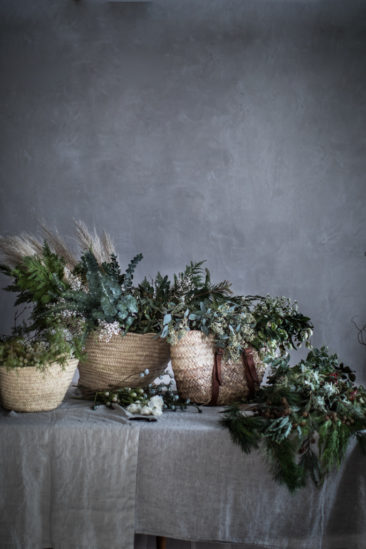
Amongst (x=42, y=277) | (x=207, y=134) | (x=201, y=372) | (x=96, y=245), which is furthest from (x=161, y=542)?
(x=207, y=134)

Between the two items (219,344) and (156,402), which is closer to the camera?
(156,402)

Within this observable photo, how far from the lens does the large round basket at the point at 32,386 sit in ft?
4.87

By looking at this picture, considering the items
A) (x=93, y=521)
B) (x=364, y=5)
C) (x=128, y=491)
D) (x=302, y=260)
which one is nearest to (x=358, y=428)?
(x=128, y=491)

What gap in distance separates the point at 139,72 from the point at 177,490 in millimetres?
2954

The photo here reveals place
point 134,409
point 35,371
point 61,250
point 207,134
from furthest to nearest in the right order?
point 207,134, point 61,250, point 134,409, point 35,371

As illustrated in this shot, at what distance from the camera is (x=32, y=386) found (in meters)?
1.50

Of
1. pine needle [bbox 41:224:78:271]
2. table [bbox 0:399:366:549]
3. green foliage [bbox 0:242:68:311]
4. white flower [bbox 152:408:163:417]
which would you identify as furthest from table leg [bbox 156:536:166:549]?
pine needle [bbox 41:224:78:271]

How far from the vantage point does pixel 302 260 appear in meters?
3.43

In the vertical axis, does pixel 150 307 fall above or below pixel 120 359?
above

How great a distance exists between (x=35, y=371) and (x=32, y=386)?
0.05 meters

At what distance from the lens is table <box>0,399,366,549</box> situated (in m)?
1.34

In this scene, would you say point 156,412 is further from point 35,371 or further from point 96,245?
point 96,245

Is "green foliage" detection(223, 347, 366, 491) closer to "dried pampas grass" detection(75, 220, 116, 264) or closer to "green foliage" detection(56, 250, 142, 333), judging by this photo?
"green foliage" detection(56, 250, 142, 333)

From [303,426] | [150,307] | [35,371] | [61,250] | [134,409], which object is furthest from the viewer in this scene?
[61,250]
